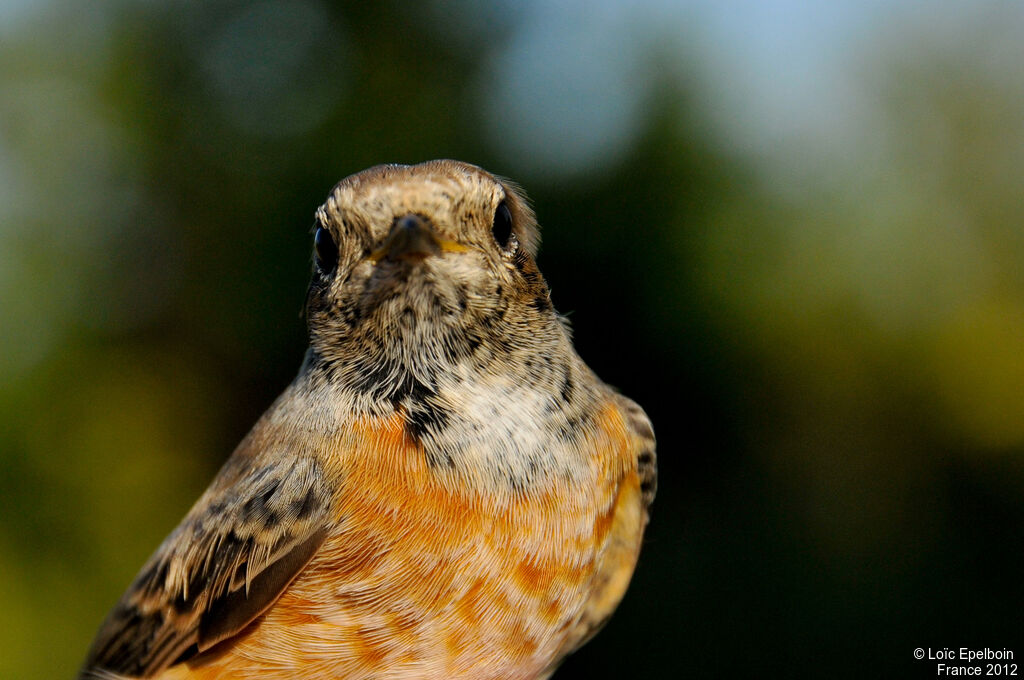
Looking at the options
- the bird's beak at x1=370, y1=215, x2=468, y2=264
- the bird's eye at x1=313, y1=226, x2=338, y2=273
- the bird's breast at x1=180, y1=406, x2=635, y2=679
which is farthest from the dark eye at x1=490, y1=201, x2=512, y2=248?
the bird's breast at x1=180, y1=406, x2=635, y2=679

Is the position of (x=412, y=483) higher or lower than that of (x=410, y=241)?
lower

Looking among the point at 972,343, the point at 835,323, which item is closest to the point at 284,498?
the point at 835,323

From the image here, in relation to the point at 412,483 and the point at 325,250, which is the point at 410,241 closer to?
the point at 325,250

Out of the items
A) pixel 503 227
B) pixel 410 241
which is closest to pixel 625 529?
pixel 503 227

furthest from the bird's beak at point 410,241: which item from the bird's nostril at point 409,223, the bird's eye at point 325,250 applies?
the bird's eye at point 325,250

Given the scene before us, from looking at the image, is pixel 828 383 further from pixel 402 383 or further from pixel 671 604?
pixel 402 383

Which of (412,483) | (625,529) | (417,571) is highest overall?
(412,483)
